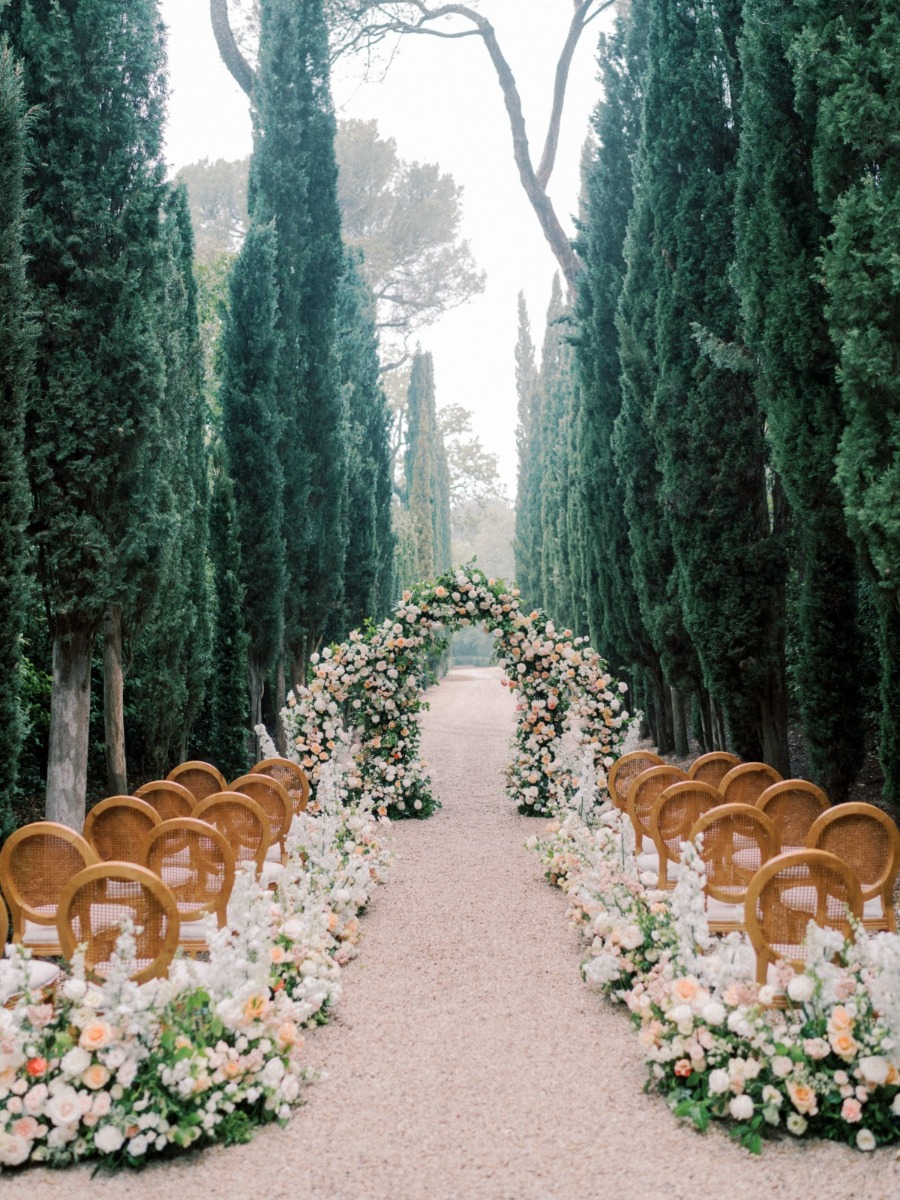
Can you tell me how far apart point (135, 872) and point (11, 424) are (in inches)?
126

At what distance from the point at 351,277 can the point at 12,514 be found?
14.6 meters

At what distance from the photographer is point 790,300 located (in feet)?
20.5

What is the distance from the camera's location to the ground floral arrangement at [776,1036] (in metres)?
3.00

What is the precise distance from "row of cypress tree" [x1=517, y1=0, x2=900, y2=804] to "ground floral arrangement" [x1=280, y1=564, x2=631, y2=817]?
1269 millimetres

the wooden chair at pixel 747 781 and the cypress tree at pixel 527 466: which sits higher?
the cypress tree at pixel 527 466

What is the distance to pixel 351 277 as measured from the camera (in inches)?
734

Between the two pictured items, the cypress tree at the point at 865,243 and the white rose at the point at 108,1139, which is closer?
the white rose at the point at 108,1139

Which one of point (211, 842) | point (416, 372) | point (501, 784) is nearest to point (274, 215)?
point (501, 784)

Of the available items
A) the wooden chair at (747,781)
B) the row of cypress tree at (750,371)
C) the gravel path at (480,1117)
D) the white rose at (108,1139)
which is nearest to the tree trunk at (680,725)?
the row of cypress tree at (750,371)

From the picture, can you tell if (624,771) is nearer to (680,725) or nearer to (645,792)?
(645,792)

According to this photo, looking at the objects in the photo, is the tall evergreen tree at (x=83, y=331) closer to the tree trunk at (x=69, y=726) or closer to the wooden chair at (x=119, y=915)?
the tree trunk at (x=69, y=726)

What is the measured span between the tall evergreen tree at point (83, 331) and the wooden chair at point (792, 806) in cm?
427

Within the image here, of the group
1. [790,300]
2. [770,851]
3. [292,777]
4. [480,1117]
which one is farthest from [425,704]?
[480,1117]

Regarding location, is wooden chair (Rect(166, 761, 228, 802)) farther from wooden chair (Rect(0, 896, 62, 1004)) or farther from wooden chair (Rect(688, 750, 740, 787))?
wooden chair (Rect(688, 750, 740, 787))
